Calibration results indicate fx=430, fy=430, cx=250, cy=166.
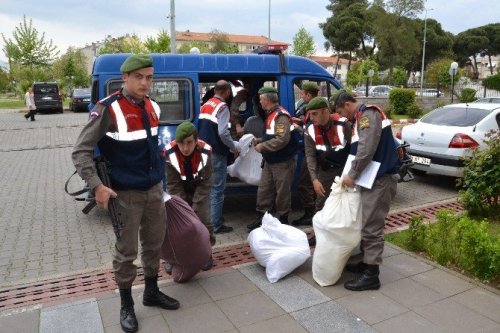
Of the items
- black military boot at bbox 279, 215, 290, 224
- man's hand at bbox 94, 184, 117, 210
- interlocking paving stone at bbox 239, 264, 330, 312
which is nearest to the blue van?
black military boot at bbox 279, 215, 290, 224

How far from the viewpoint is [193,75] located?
5.42 meters

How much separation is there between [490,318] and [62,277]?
146 inches

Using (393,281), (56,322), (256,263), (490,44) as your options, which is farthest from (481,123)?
(490,44)

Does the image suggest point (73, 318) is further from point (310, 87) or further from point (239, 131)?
point (310, 87)

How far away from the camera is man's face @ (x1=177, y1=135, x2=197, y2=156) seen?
13.5 ft

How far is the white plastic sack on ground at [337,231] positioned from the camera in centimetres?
362

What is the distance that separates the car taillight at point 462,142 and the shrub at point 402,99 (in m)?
14.3

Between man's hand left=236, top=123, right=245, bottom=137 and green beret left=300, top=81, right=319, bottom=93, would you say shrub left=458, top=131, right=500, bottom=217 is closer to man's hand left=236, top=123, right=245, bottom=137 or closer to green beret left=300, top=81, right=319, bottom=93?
green beret left=300, top=81, right=319, bottom=93

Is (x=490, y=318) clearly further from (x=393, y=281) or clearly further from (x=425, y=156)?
(x=425, y=156)

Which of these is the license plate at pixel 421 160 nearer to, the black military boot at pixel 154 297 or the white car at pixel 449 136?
the white car at pixel 449 136

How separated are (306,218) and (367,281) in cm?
204

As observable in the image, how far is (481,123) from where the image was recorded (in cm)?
723

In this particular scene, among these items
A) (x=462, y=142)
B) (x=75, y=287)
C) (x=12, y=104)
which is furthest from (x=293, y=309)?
(x=12, y=104)

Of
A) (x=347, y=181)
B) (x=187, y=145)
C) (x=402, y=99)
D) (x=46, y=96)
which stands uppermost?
(x=46, y=96)
